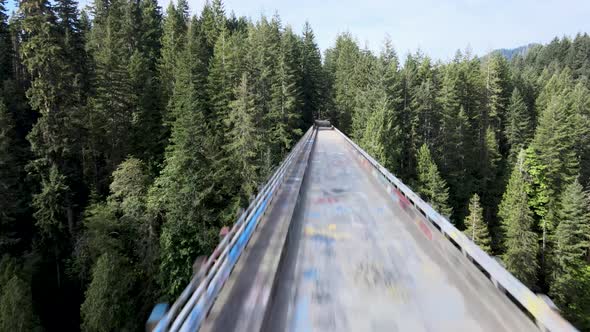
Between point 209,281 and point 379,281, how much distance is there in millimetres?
3046

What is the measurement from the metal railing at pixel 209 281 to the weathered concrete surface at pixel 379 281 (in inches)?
26.3

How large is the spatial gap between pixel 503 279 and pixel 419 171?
42182mm

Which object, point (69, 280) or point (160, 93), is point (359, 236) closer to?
point (69, 280)

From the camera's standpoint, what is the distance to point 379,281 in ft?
21.6

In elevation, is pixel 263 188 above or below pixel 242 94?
below

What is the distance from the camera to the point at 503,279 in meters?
5.58

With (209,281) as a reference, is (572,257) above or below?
below

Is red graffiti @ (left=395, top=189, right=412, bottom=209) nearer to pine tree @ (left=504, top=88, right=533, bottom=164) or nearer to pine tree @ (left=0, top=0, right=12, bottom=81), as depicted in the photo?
pine tree @ (left=0, top=0, right=12, bottom=81)

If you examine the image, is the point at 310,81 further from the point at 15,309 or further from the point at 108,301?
the point at 15,309

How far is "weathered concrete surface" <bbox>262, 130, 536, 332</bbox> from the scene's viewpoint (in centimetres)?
534

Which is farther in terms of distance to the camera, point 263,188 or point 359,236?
point 263,188

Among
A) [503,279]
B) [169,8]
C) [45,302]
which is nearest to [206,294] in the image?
[503,279]

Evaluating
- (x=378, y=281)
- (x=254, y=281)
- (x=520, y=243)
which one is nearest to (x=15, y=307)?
(x=254, y=281)

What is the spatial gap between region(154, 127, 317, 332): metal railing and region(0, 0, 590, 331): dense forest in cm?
1875
